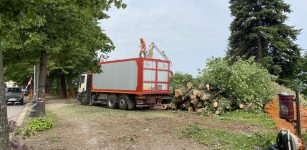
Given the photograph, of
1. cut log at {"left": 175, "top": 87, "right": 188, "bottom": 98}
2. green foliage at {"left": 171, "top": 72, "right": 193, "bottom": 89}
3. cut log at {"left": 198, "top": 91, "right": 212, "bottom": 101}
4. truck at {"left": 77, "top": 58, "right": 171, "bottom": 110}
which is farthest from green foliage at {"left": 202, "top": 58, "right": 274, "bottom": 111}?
truck at {"left": 77, "top": 58, "right": 171, "bottom": 110}

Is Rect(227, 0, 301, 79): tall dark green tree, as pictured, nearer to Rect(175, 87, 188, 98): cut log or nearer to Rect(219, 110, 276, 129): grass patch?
Rect(175, 87, 188, 98): cut log

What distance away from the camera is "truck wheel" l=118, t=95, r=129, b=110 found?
1970 cm

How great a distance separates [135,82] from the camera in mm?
18922

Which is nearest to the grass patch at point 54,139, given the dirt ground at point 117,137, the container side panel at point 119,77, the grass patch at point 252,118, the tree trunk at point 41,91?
the dirt ground at point 117,137

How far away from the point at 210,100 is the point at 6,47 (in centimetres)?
1041

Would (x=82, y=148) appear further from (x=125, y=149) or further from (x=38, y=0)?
(x=38, y=0)

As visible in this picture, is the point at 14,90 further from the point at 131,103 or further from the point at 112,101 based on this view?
the point at 131,103

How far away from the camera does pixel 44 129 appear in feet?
37.0

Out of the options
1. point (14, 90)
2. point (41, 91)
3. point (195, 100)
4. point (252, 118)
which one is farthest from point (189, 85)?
point (14, 90)

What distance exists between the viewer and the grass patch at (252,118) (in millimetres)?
12580

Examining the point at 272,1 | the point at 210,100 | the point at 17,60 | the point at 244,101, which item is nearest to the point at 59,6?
the point at 17,60

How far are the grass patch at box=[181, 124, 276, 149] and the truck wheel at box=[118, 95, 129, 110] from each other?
358 inches

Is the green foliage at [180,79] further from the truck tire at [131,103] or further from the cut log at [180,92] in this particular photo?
the truck tire at [131,103]

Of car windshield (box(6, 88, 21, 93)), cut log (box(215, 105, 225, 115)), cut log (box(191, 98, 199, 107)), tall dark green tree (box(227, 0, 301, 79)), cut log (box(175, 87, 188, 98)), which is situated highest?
tall dark green tree (box(227, 0, 301, 79))
